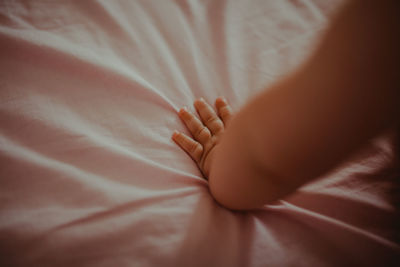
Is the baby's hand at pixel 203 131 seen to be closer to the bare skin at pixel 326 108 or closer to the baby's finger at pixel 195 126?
the baby's finger at pixel 195 126

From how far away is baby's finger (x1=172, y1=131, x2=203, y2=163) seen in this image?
394 millimetres

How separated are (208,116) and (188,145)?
0.07 meters

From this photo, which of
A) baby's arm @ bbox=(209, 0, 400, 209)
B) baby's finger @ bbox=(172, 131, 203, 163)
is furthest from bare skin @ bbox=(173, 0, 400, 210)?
baby's finger @ bbox=(172, 131, 203, 163)

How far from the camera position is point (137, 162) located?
350 millimetres

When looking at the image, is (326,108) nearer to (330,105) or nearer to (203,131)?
(330,105)

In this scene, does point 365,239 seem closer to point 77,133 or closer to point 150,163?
point 150,163

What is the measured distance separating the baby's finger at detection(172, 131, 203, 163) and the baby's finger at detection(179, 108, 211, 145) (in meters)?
0.02

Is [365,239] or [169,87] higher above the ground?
[169,87]

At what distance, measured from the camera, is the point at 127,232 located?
31 centimetres

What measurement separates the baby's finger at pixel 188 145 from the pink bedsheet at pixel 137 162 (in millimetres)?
11

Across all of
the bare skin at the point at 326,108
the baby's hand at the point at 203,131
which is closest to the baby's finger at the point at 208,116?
the baby's hand at the point at 203,131

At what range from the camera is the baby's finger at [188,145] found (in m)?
0.39

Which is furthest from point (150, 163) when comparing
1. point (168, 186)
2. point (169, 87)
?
point (169, 87)

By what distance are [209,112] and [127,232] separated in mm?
226
